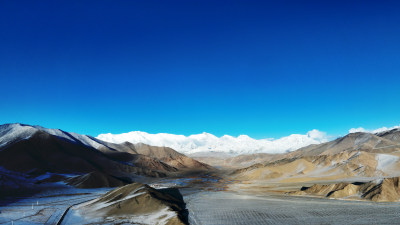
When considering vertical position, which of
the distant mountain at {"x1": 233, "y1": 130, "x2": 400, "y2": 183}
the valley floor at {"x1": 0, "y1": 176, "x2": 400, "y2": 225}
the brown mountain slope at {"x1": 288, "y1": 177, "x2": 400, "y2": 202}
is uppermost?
the distant mountain at {"x1": 233, "y1": 130, "x2": 400, "y2": 183}

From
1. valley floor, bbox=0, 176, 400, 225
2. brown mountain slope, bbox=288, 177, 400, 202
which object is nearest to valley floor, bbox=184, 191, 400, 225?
valley floor, bbox=0, 176, 400, 225

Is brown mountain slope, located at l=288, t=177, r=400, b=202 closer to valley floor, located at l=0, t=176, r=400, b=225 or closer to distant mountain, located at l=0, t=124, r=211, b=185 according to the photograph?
valley floor, located at l=0, t=176, r=400, b=225

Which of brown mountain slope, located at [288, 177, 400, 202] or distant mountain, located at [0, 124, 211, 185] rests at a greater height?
distant mountain, located at [0, 124, 211, 185]

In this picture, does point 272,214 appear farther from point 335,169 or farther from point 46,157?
point 46,157

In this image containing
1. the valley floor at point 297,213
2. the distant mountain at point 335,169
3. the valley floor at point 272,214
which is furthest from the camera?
the distant mountain at point 335,169

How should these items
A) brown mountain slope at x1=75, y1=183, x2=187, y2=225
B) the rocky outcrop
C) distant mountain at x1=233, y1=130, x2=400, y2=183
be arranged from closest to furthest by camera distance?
brown mountain slope at x1=75, y1=183, x2=187, y2=225
the rocky outcrop
distant mountain at x1=233, y1=130, x2=400, y2=183

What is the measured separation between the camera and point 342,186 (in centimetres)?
6103

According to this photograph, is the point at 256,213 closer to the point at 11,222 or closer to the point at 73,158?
the point at 11,222

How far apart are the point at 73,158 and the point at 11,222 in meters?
114

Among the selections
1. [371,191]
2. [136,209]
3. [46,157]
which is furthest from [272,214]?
[46,157]

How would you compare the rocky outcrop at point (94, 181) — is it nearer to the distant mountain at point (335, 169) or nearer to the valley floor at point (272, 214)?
the valley floor at point (272, 214)

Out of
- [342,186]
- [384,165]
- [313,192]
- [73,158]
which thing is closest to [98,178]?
[73,158]

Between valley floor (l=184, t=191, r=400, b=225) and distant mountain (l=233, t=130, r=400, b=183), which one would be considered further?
distant mountain (l=233, t=130, r=400, b=183)

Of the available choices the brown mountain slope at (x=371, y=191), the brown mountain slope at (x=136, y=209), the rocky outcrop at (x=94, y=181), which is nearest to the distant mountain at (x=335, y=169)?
the brown mountain slope at (x=371, y=191)
